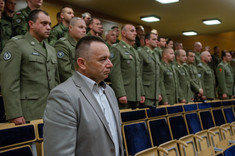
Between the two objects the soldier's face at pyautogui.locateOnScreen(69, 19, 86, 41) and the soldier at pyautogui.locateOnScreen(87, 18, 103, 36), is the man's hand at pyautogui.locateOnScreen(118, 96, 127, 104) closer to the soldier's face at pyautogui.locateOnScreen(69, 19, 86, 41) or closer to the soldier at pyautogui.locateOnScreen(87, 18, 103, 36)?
the soldier's face at pyautogui.locateOnScreen(69, 19, 86, 41)

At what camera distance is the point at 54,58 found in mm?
1715

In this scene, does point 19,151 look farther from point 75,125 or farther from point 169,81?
point 169,81

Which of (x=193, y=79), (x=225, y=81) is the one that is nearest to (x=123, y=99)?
(x=193, y=79)

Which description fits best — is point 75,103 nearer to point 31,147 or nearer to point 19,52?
point 31,147

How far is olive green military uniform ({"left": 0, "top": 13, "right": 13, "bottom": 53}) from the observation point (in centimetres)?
199

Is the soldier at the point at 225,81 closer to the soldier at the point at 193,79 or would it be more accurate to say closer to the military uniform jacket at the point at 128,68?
the soldier at the point at 193,79

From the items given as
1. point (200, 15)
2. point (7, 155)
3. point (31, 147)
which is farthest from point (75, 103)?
point (200, 15)

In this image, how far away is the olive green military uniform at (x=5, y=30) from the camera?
199cm

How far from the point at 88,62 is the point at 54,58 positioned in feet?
3.01

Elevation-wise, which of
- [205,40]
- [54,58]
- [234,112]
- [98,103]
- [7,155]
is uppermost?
[205,40]

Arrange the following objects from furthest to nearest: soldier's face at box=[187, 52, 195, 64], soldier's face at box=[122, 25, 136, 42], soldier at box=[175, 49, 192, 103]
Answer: soldier's face at box=[187, 52, 195, 64]
soldier at box=[175, 49, 192, 103]
soldier's face at box=[122, 25, 136, 42]

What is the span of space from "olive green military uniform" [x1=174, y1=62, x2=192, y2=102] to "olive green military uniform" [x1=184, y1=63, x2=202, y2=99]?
0.59 ft

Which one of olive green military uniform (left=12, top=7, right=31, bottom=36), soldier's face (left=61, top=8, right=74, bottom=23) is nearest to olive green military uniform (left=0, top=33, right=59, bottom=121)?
olive green military uniform (left=12, top=7, right=31, bottom=36)

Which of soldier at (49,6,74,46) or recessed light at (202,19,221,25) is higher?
recessed light at (202,19,221,25)
